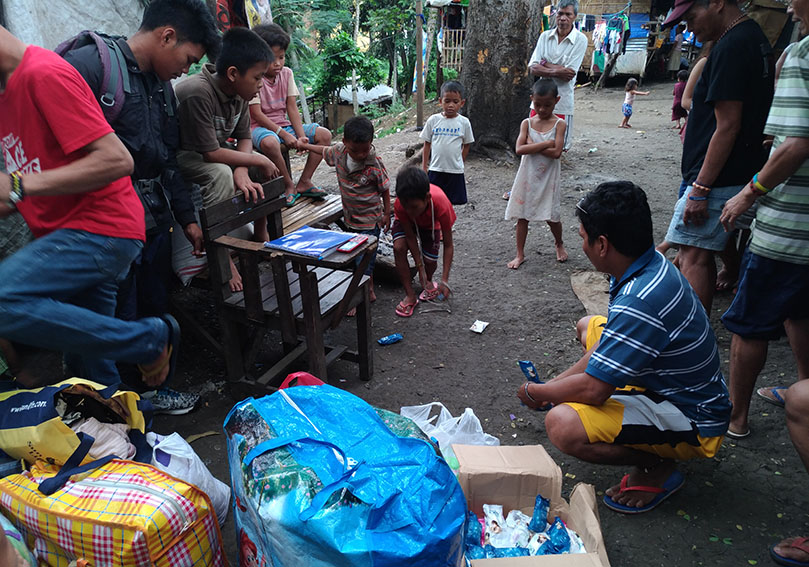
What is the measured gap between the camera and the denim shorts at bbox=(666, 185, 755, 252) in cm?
296

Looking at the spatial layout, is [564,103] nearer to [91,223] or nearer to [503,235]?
[503,235]

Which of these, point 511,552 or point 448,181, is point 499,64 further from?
point 511,552

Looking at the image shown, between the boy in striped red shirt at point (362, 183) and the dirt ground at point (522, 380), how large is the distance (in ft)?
2.46

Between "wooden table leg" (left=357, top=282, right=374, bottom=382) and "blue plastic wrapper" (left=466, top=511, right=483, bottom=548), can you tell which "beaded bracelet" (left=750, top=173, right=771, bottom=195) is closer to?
"blue plastic wrapper" (left=466, top=511, right=483, bottom=548)

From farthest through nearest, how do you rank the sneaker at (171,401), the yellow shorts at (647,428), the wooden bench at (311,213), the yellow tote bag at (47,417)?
the wooden bench at (311,213) < the sneaker at (171,401) < the yellow shorts at (647,428) < the yellow tote bag at (47,417)

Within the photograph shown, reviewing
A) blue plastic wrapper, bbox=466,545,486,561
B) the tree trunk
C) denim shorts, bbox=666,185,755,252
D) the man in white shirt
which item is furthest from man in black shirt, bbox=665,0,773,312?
the tree trunk

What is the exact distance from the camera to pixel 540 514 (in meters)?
2.09

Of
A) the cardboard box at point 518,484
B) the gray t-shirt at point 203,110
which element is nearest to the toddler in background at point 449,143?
the gray t-shirt at point 203,110

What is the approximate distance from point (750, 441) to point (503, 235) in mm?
3376

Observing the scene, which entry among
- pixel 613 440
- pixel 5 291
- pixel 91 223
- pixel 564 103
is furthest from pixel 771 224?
pixel 564 103

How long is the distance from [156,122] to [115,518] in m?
1.99

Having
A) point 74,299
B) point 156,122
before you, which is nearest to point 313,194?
point 156,122

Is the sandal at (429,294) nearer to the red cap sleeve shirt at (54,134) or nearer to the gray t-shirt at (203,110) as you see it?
the gray t-shirt at (203,110)

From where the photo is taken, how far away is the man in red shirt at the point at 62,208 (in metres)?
1.93
